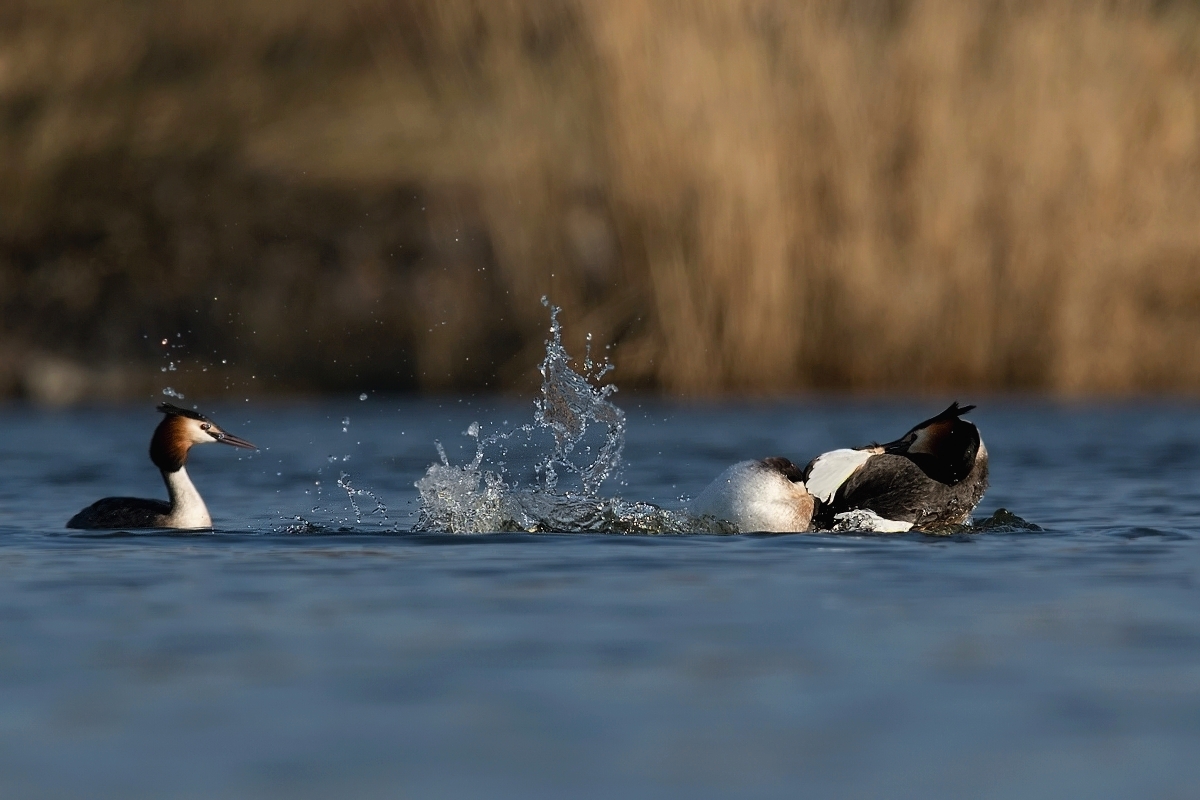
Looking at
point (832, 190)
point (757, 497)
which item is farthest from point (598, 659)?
point (832, 190)

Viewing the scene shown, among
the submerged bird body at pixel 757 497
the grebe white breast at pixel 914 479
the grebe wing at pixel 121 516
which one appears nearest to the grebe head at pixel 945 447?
the grebe white breast at pixel 914 479

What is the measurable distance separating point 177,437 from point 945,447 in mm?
3239

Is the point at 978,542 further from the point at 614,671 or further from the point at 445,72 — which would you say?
the point at 445,72

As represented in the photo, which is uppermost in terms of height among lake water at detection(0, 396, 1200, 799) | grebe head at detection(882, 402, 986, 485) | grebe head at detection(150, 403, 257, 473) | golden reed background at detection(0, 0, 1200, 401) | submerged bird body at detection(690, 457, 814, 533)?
golden reed background at detection(0, 0, 1200, 401)

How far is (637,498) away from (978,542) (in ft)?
7.85

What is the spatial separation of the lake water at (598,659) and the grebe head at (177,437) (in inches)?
14.4

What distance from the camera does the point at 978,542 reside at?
7227mm

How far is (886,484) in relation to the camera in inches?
304

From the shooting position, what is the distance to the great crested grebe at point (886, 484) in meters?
7.43

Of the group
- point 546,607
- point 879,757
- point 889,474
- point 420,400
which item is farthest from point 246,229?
point 879,757

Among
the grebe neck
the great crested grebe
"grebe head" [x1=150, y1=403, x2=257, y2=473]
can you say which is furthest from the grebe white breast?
"grebe head" [x1=150, y1=403, x2=257, y2=473]

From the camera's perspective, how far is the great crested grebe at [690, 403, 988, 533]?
293 inches

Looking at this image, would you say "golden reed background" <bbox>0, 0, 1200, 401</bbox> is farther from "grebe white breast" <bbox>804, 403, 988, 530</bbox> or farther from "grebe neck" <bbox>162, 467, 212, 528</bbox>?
"grebe neck" <bbox>162, 467, 212, 528</bbox>

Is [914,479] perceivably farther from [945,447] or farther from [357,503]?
[357,503]
